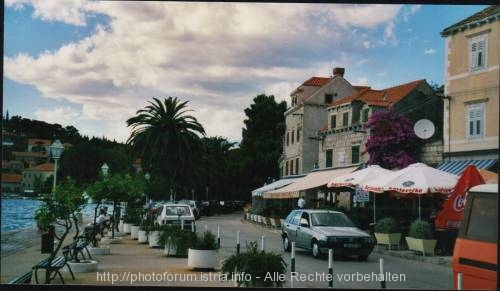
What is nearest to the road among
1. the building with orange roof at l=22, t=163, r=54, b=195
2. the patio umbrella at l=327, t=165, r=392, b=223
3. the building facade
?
the patio umbrella at l=327, t=165, r=392, b=223

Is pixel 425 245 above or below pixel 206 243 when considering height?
below

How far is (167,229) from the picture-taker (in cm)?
1844

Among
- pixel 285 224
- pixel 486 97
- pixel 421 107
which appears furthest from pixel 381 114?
pixel 285 224

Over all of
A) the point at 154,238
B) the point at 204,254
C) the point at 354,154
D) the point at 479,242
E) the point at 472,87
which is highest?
the point at 472,87

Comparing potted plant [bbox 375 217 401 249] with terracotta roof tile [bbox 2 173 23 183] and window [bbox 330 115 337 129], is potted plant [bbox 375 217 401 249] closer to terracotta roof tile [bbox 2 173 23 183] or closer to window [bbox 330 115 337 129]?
terracotta roof tile [bbox 2 173 23 183]

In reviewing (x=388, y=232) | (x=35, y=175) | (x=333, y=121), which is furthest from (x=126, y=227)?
(x=333, y=121)

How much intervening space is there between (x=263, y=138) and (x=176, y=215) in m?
27.7

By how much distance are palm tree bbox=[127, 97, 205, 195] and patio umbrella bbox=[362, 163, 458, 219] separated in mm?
8463

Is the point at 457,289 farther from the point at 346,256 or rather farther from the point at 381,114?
the point at 381,114

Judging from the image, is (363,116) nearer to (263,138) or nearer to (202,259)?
(263,138)

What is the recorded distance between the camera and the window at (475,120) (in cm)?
2741

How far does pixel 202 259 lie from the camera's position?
14562mm

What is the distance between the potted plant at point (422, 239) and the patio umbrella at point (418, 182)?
1.17m

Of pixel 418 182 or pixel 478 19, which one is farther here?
pixel 478 19
